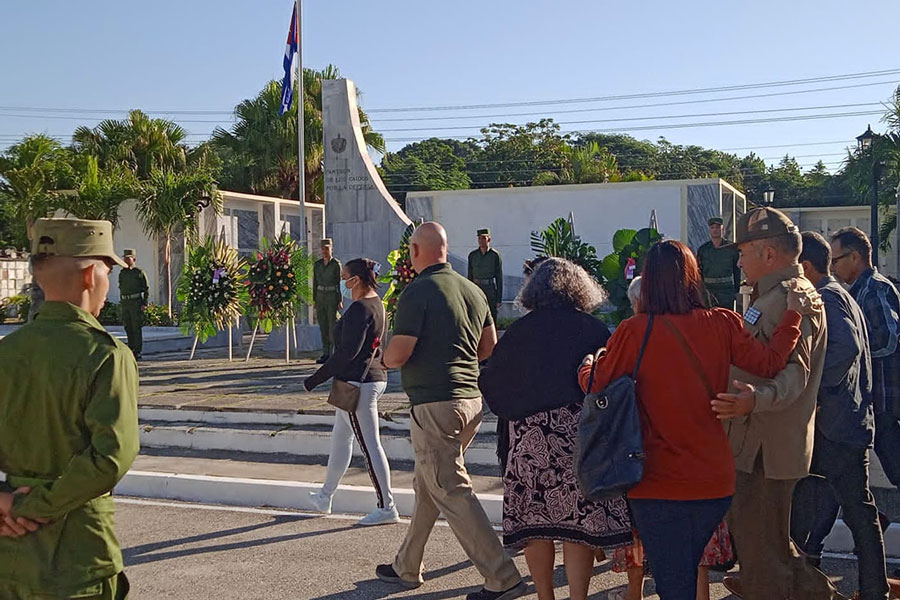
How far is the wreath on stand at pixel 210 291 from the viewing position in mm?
15477

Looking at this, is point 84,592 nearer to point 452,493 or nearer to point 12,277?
point 452,493

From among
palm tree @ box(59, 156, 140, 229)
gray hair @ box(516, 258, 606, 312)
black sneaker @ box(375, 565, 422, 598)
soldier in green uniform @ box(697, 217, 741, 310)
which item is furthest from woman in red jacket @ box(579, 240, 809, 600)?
palm tree @ box(59, 156, 140, 229)

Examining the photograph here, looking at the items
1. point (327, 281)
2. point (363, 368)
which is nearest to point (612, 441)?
point (363, 368)

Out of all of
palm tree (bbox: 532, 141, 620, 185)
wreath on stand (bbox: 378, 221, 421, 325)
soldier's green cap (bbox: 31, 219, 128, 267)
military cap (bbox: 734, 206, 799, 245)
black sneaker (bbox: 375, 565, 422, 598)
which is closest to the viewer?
soldier's green cap (bbox: 31, 219, 128, 267)

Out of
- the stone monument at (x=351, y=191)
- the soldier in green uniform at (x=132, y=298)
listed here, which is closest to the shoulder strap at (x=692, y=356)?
the soldier in green uniform at (x=132, y=298)

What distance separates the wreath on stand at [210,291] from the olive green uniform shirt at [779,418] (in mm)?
12363

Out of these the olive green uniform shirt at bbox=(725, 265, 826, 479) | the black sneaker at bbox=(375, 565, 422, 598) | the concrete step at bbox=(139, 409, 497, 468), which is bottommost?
the black sneaker at bbox=(375, 565, 422, 598)

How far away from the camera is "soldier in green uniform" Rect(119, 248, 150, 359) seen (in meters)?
15.8

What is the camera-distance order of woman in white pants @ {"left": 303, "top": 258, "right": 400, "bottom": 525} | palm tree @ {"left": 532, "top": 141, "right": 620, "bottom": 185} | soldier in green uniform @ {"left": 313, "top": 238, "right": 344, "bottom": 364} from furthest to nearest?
palm tree @ {"left": 532, "top": 141, "right": 620, "bottom": 185}
soldier in green uniform @ {"left": 313, "top": 238, "right": 344, "bottom": 364}
woman in white pants @ {"left": 303, "top": 258, "right": 400, "bottom": 525}

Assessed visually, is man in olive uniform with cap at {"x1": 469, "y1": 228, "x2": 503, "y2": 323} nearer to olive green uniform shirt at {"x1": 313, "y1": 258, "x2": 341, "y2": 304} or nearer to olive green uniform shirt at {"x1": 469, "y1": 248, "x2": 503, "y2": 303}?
olive green uniform shirt at {"x1": 469, "y1": 248, "x2": 503, "y2": 303}

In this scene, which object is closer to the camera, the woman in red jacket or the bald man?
the woman in red jacket

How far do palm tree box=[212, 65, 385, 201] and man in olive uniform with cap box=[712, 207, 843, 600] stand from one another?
30892mm

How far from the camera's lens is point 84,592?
8.99 ft

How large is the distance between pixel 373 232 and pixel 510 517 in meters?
14.4
